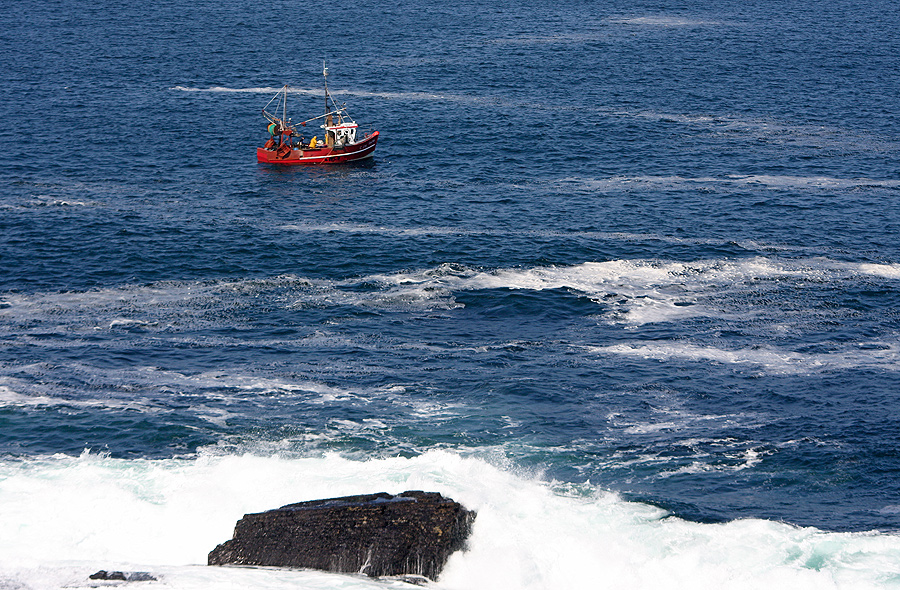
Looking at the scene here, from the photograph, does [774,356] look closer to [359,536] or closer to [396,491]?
[396,491]

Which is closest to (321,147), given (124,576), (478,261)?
(478,261)

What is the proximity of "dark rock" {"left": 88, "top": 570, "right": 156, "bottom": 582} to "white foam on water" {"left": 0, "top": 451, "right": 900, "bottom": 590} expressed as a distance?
0.46 metres

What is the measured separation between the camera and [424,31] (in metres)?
151

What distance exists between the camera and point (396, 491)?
42.0 m

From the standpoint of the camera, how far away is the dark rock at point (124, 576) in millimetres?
34281

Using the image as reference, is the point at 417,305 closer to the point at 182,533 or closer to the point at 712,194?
the point at 182,533

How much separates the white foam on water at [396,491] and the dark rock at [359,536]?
0.72 m

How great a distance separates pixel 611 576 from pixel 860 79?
106 m

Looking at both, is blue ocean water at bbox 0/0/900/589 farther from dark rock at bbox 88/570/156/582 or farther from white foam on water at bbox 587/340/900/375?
dark rock at bbox 88/570/156/582

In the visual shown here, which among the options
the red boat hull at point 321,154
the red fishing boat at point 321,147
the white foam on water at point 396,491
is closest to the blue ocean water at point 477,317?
the white foam on water at point 396,491

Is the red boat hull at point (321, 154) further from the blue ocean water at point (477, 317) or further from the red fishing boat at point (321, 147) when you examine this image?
the blue ocean water at point (477, 317)

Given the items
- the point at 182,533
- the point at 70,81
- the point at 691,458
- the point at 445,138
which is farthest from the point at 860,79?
the point at 182,533

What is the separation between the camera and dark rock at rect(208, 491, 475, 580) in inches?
1409

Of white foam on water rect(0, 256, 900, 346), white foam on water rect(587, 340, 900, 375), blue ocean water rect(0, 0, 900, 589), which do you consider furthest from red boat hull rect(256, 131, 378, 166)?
white foam on water rect(587, 340, 900, 375)
